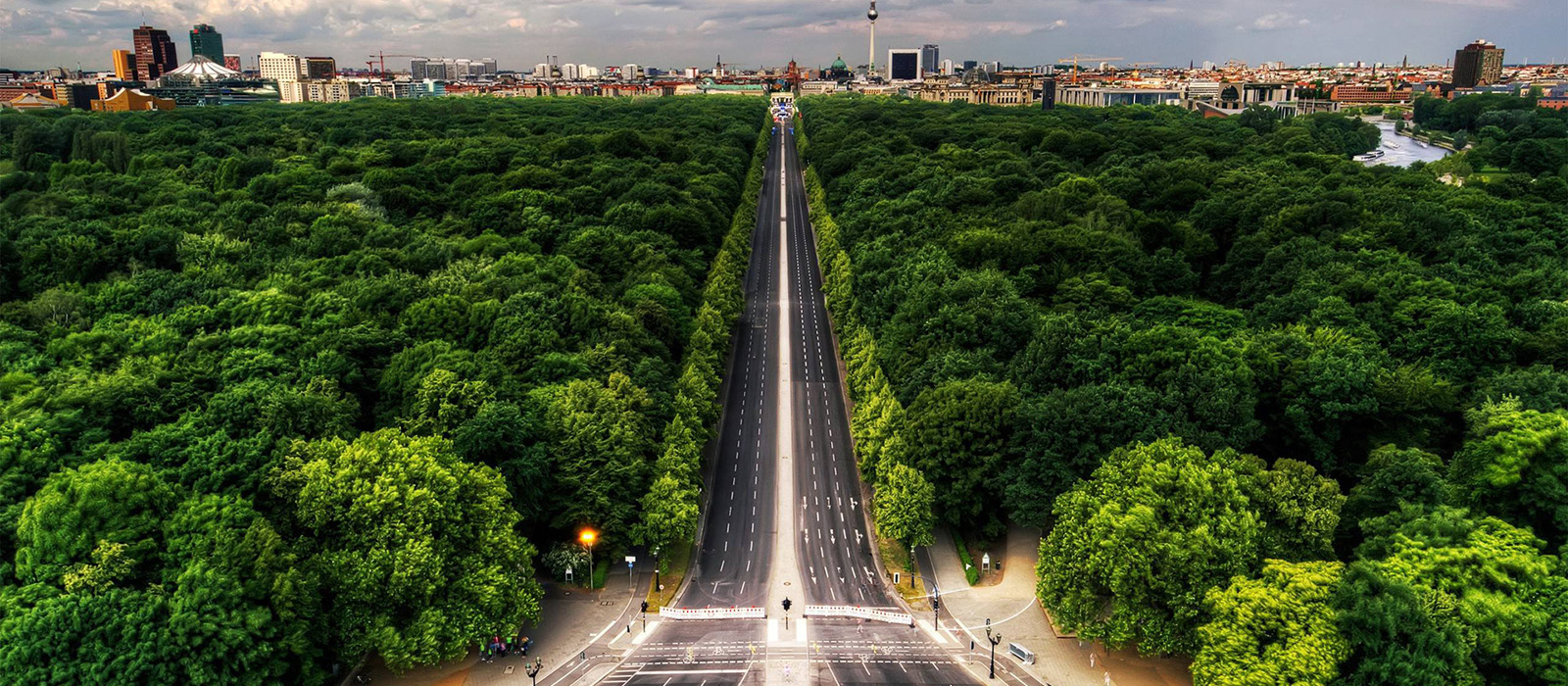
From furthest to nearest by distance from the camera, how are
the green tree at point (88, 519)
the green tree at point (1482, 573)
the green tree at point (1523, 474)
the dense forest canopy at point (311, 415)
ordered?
the green tree at point (1523, 474) → the dense forest canopy at point (311, 415) → the green tree at point (88, 519) → the green tree at point (1482, 573)

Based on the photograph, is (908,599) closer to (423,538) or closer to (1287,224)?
(423,538)

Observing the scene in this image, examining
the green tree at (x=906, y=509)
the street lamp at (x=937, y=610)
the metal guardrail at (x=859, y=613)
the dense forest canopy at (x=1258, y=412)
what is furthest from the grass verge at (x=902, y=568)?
the dense forest canopy at (x=1258, y=412)

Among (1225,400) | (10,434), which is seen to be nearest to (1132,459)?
(1225,400)

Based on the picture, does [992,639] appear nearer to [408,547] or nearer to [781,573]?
[781,573]

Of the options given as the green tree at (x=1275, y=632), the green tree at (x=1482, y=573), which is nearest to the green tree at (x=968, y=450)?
the green tree at (x=1275, y=632)

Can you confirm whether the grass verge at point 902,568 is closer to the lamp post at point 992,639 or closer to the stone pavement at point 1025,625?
the stone pavement at point 1025,625

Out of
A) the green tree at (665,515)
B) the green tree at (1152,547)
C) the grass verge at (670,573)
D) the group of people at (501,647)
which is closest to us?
the green tree at (1152,547)

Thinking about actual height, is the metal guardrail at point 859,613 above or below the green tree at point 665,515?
below

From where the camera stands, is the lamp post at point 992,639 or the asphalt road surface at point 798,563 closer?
the lamp post at point 992,639

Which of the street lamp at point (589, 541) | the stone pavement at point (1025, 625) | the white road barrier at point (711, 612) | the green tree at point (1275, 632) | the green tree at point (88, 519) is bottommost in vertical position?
the stone pavement at point (1025, 625)
